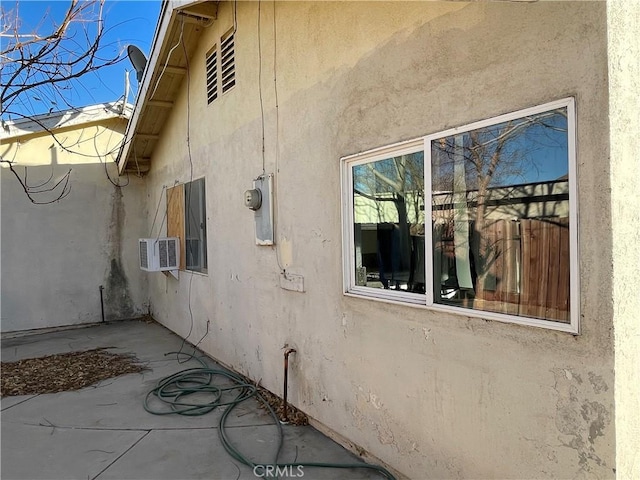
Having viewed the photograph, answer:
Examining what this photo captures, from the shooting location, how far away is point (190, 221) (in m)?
7.43

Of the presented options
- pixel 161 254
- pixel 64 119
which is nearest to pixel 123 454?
pixel 161 254

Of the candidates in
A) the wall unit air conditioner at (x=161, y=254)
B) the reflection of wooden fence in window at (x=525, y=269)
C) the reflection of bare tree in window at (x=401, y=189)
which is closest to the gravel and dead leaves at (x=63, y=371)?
the wall unit air conditioner at (x=161, y=254)

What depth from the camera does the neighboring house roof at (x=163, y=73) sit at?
237 inches

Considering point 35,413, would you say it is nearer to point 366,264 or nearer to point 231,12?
point 366,264

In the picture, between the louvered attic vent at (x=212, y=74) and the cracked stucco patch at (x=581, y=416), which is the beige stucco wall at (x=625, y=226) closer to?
the cracked stucco patch at (x=581, y=416)

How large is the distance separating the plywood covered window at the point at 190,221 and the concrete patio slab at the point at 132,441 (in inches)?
89.5

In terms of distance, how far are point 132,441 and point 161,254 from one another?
4224 millimetres

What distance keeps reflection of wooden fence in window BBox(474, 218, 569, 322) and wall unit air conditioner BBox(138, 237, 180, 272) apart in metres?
6.31

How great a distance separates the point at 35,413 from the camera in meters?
4.66

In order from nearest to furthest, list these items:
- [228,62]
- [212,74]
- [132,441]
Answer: [132,441] < [228,62] < [212,74]

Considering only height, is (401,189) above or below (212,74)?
below

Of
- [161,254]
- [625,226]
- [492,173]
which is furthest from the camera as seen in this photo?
[161,254]

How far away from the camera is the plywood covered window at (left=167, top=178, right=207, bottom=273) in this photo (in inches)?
273

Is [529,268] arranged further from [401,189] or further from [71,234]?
[71,234]
